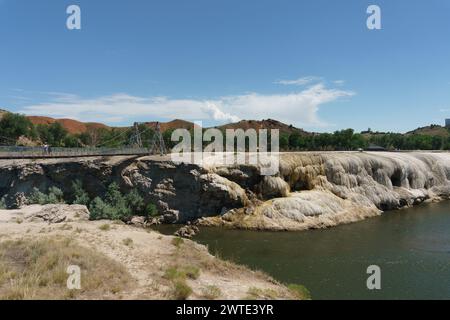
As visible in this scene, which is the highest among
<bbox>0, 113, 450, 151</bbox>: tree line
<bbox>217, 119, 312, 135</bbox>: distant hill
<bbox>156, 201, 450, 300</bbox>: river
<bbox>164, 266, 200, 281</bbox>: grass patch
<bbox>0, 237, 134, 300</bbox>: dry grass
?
<bbox>217, 119, 312, 135</bbox>: distant hill

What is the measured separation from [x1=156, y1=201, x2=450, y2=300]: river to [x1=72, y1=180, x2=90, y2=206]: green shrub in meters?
12.6

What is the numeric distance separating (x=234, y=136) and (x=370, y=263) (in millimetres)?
60355

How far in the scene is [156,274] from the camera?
18.3 m

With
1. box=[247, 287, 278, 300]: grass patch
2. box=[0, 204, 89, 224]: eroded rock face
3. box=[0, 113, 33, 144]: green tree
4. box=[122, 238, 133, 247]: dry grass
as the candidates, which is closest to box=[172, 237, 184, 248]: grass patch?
box=[122, 238, 133, 247]: dry grass

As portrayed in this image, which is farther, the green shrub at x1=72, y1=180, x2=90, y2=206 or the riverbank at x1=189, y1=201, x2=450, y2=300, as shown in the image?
the green shrub at x1=72, y1=180, x2=90, y2=206

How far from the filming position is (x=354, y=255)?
101 feet

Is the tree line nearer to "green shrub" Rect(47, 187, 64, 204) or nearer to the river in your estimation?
"green shrub" Rect(47, 187, 64, 204)

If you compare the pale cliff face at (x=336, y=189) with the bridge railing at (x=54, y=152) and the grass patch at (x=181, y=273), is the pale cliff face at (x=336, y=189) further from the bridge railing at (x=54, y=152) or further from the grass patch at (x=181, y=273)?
the grass patch at (x=181, y=273)

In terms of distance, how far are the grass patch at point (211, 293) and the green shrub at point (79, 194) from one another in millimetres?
34473

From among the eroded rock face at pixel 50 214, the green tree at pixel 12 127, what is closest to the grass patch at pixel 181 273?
the eroded rock face at pixel 50 214

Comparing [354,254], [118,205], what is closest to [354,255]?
[354,254]

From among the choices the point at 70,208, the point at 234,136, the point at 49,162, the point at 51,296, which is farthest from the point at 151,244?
the point at 234,136

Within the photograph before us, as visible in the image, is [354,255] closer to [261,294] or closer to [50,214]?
[261,294]

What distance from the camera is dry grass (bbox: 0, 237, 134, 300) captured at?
14453mm
